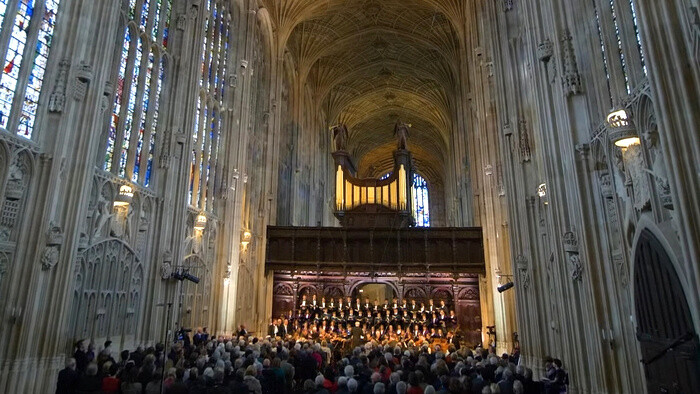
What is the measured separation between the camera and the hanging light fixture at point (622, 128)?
7.11 metres

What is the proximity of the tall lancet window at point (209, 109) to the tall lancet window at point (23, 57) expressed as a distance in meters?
6.71

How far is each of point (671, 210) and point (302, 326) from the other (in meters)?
21.3

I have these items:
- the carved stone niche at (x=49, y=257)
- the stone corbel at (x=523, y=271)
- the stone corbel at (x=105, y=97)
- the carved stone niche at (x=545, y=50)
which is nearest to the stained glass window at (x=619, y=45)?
the carved stone niche at (x=545, y=50)

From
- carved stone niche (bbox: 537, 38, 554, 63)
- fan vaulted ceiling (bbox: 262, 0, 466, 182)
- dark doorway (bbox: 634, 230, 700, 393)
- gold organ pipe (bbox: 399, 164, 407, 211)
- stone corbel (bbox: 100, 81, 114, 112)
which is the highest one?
fan vaulted ceiling (bbox: 262, 0, 466, 182)

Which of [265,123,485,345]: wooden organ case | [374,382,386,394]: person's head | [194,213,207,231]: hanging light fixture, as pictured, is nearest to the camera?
[374,382,386,394]: person's head

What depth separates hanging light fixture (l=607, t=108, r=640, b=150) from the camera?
7105mm

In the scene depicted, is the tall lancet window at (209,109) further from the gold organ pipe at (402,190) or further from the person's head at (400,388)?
the gold organ pipe at (402,190)

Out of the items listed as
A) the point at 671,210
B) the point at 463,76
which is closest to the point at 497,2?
the point at 463,76

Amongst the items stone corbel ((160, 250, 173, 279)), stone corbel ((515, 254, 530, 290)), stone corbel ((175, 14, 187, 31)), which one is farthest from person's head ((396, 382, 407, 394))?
stone corbel ((175, 14, 187, 31))

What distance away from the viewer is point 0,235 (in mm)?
9680

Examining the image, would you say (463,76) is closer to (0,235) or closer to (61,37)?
(61,37)

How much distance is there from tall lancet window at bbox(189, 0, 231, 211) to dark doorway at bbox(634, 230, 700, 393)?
1535 centimetres

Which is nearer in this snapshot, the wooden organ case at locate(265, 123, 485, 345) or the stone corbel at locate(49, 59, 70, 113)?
the stone corbel at locate(49, 59, 70, 113)

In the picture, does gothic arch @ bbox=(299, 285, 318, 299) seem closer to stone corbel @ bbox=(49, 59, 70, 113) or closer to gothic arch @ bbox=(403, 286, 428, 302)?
gothic arch @ bbox=(403, 286, 428, 302)
